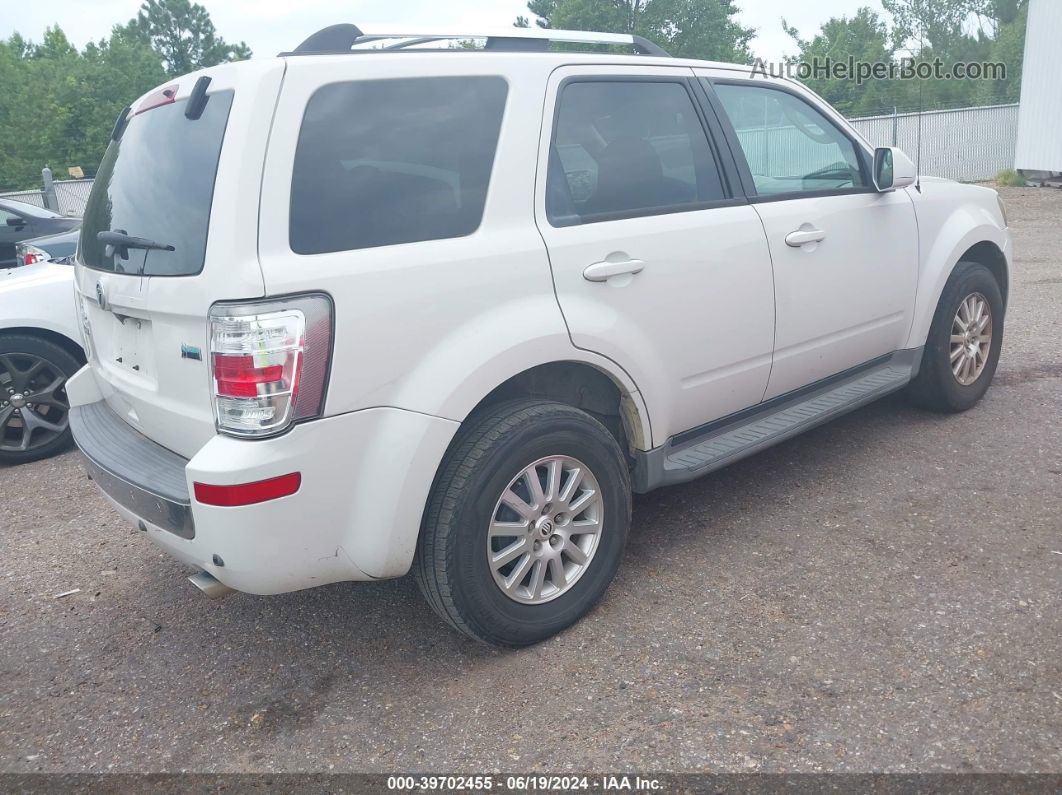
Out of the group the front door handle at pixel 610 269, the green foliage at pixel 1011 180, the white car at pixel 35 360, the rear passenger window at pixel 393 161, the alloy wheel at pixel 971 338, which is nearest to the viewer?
the rear passenger window at pixel 393 161

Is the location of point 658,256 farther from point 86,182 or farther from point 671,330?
point 86,182

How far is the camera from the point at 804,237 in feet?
12.5

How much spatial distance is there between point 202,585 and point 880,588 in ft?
7.50

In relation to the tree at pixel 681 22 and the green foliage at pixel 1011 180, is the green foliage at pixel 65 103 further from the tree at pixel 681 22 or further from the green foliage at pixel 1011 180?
the green foliage at pixel 1011 180

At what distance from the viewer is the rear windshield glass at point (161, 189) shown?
2625 millimetres

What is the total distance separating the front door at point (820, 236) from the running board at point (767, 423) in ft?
0.26

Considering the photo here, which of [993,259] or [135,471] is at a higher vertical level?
[993,259]

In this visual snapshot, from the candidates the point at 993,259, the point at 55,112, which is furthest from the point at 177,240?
the point at 55,112

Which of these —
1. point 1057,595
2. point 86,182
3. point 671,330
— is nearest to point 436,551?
point 671,330

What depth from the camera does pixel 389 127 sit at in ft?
9.02

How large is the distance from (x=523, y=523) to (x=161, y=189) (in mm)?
1533

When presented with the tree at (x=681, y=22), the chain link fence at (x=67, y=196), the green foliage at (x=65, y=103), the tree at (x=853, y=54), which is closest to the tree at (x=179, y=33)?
the green foliage at (x=65, y=103)

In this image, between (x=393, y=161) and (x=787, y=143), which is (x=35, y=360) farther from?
(x=787, y=143)

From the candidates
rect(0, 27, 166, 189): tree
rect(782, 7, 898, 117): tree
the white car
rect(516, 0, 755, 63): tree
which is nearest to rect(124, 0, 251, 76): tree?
rect(0, 27, 166, 189): tree
